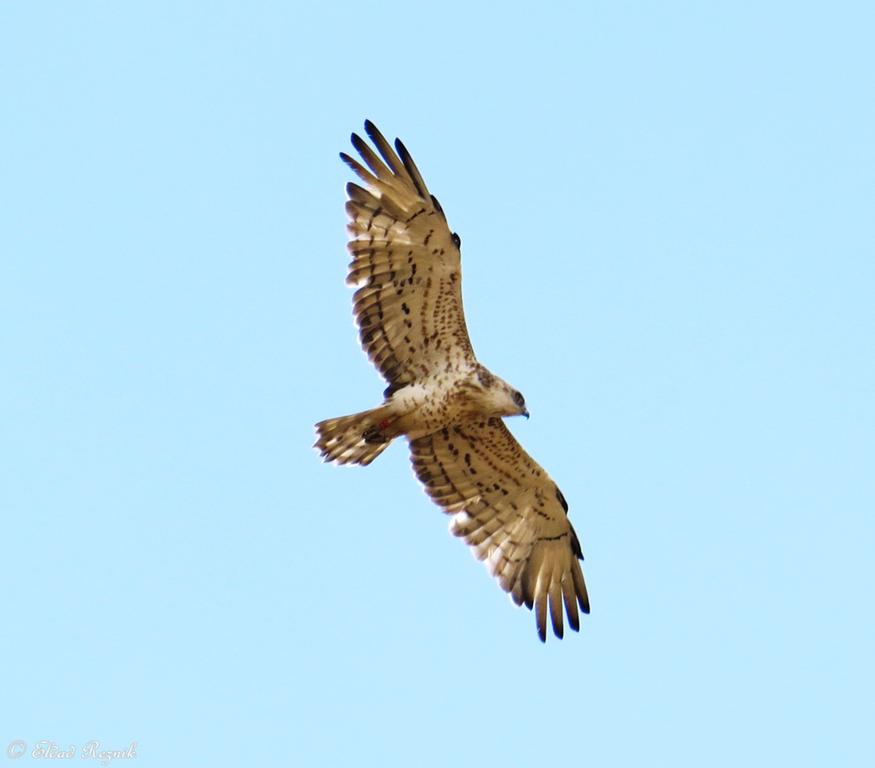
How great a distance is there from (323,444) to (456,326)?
1550 millimetres

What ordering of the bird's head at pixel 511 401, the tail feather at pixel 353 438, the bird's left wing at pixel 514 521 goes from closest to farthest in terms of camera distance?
1. the bird's head at pixel 511 401
2. the tail feather at pixel 353 438
3. the bird's left wing at pixel 514 521

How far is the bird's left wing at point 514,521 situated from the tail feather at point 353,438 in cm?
65

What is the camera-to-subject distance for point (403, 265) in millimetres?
13359

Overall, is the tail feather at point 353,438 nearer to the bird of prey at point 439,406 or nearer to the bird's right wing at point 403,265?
the bird of prey at point 439,406

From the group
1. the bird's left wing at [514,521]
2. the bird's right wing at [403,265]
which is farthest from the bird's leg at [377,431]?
the bird's left wing at [514,521]

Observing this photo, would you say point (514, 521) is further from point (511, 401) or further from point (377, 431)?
point (377, 431)

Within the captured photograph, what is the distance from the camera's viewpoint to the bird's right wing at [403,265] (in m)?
13.3

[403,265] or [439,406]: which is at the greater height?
[403,265]

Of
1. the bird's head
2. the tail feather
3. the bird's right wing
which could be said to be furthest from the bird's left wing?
the bird's right wing

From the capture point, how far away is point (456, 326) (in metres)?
13.6

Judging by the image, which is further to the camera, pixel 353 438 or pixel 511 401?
pixel 353 438

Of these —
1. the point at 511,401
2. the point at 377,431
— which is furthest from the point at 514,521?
the point at 377,431

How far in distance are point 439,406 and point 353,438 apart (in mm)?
818

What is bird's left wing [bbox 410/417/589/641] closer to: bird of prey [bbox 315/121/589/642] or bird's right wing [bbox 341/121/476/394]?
bird of prey [bbox 315/121/589/642]
